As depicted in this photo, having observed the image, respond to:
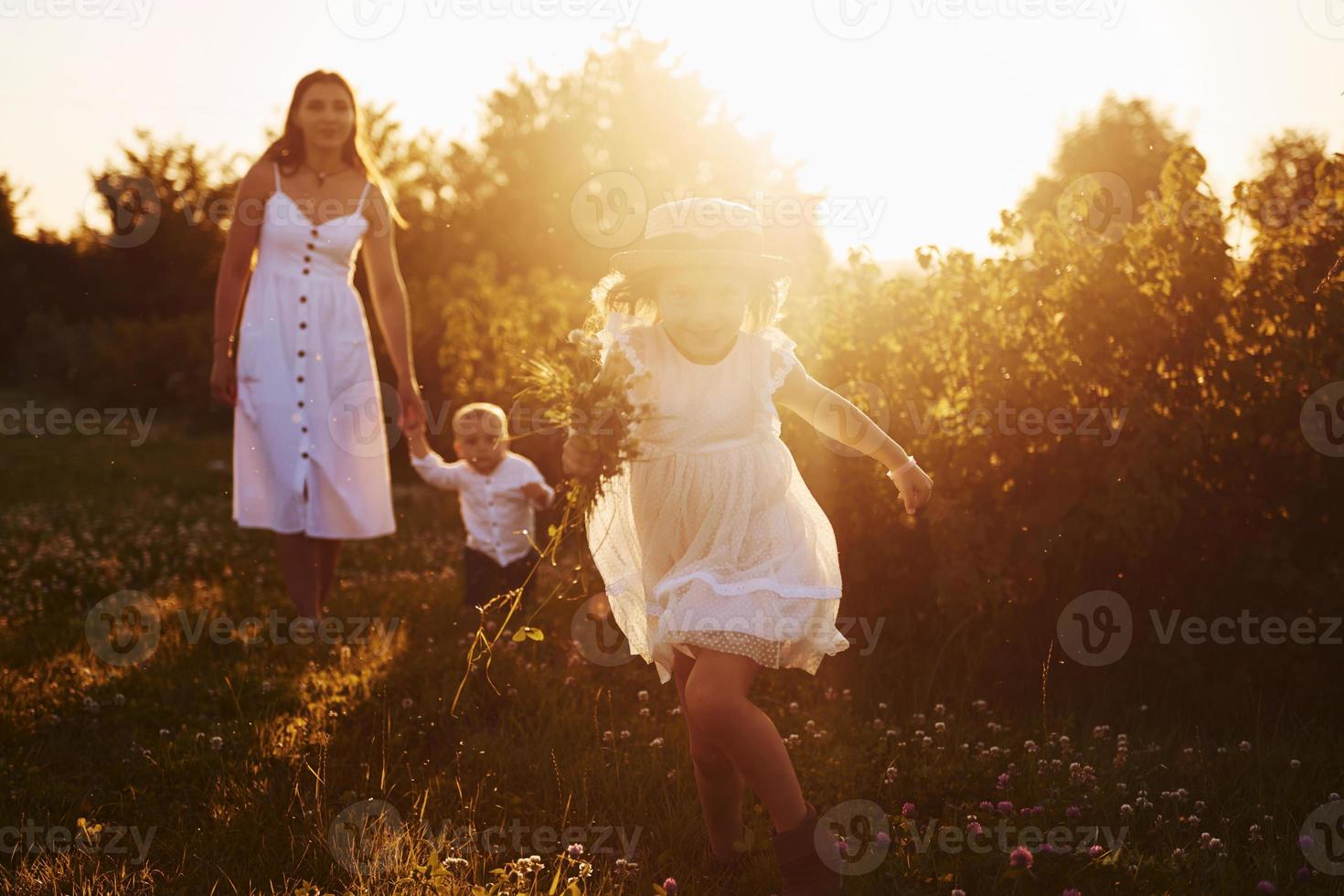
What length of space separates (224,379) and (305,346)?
494mm

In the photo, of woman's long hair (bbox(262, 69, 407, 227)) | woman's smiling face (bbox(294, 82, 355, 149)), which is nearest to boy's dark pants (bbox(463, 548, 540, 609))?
woman's long hair (bbox(262, 69, 407, 227))

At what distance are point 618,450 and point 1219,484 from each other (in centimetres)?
328

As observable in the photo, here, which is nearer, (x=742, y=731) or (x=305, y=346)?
(x=742, y=731)

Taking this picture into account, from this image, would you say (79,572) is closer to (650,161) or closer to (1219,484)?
(1219,484)

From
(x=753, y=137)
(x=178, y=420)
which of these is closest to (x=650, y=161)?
(x=753, y=137)

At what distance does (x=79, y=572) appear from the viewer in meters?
8.41

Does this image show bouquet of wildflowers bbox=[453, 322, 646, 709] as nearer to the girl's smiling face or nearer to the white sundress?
the girl's smiling face

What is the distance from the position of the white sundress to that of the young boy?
0.61 m

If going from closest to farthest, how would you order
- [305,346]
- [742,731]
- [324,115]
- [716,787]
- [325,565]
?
1. [742,731]
2. [716,787]
3. [324,115]
4. [305,346]
5. [325,565]

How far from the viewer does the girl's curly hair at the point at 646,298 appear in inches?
149

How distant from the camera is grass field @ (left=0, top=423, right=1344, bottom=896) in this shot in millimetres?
3447

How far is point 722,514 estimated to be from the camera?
354 centimetres

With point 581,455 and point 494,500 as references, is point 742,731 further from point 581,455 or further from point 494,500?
point 494,500

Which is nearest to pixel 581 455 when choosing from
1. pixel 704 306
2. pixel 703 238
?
pixel 704 306
